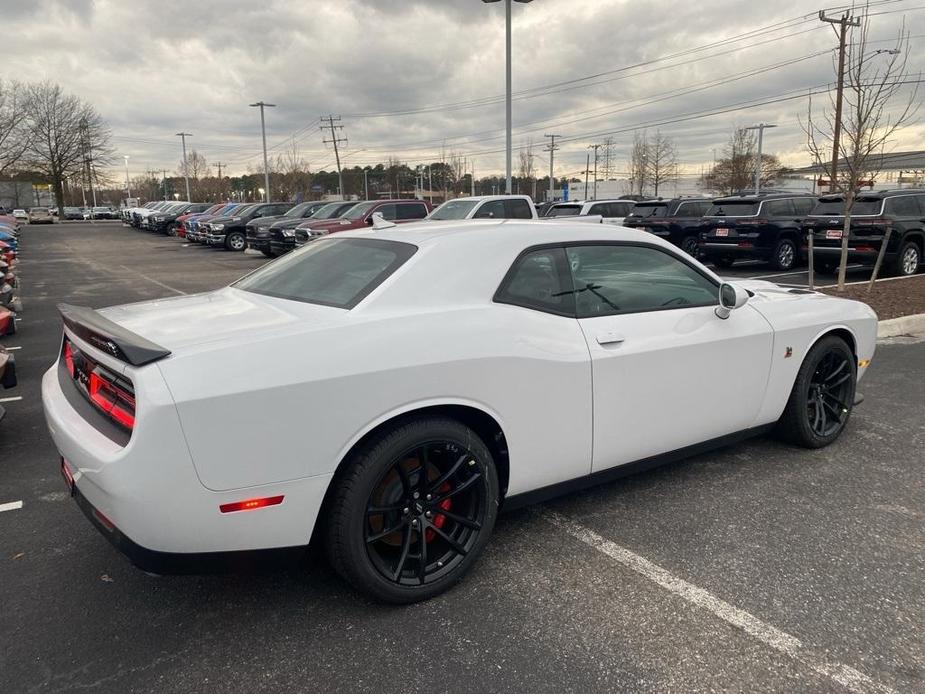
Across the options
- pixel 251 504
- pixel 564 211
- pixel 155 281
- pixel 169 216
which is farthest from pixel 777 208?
pixel 169 216

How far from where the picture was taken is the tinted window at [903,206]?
40.6ft

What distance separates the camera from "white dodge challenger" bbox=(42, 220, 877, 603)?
2215 millimetres

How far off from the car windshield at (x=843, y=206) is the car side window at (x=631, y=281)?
1073 centimetres

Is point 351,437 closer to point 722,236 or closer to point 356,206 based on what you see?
point 722,236

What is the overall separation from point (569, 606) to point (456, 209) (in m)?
12.6

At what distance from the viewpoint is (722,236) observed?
14.7m

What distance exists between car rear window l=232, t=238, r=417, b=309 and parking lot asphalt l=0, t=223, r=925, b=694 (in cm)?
128

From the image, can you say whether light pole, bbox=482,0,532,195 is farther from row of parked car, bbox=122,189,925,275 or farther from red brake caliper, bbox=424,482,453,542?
red brake caliper, bbox=424,482,453,542

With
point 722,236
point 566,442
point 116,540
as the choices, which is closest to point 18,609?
point 116,540

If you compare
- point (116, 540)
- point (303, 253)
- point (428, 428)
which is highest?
point (303, 253)

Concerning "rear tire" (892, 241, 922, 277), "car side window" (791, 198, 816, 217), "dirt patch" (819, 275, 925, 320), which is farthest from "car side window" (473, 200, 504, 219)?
"rear tire" (892, 241, 922, 277)

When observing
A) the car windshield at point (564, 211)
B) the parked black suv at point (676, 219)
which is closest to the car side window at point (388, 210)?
the car windshield at point (564, 211)

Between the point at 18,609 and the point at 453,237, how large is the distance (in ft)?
7.93

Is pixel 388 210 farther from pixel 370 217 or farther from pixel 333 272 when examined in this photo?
pixel 333 272
